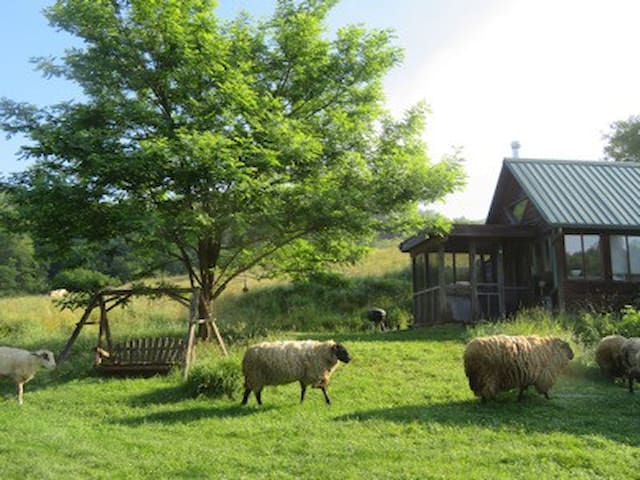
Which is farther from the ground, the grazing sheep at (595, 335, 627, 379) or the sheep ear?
the sheep ear

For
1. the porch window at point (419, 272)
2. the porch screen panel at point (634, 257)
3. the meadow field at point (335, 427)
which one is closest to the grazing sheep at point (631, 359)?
the meadow field at point (335, 427)

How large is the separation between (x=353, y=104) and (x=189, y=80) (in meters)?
4.70

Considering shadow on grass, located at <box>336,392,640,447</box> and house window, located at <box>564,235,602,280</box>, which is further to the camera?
house window, located at <box>564,235,602,280</box>

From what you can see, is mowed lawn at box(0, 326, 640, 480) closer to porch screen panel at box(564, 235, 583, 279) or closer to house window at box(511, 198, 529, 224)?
porch screen panel at box(564, 235, 583, 279)

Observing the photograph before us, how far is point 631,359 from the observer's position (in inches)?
498

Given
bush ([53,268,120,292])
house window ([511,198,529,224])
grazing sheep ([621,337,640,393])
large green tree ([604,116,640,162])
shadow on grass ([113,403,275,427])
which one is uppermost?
large green tree ([604,116,640,162])

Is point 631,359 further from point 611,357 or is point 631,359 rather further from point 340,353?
point 340,353

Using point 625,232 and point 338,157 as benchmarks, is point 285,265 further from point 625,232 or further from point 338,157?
→ point 625,232

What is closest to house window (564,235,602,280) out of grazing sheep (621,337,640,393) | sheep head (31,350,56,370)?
grazing sheep (621,337,640,393)

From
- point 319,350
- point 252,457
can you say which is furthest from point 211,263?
point 252,457

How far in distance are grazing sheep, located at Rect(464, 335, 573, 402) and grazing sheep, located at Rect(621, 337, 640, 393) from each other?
1.65 meters

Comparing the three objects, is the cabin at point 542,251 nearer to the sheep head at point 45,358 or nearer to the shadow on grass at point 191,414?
the shadow on grass at point 191,414

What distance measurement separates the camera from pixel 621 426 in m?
10.3

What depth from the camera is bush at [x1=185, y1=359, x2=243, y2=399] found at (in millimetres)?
12672
